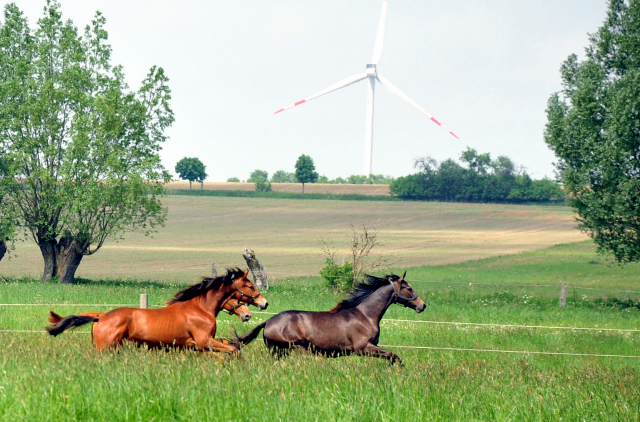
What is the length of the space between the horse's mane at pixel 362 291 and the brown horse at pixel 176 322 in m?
1.48

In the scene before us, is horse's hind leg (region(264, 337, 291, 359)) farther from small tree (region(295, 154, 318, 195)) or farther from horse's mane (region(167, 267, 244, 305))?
small tree (region(295, 154, 318, 195))

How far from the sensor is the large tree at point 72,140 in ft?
109

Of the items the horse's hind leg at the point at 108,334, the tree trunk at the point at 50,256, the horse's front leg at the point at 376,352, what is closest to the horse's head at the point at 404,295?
the horse's front leg at the point at 376,352

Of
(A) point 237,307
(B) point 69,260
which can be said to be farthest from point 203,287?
(B) point 69,260

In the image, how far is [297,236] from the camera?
7706 centimetres

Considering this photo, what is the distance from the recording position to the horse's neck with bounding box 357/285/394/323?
12.4 meters

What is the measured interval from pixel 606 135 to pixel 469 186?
285 feet

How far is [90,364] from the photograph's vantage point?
9562 millimetres

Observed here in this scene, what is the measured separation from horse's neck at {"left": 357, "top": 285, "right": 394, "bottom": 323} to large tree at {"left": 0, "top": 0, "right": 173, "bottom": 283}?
22.1 metres

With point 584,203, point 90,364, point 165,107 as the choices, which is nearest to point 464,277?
point 584,203

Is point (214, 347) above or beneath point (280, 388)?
beneath

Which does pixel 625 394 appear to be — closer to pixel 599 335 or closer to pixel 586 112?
pixel 599 335

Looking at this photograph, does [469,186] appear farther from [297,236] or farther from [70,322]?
[70,322]

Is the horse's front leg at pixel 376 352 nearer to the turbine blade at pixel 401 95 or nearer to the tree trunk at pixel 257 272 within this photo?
the tree trunk at pixel 257 272
